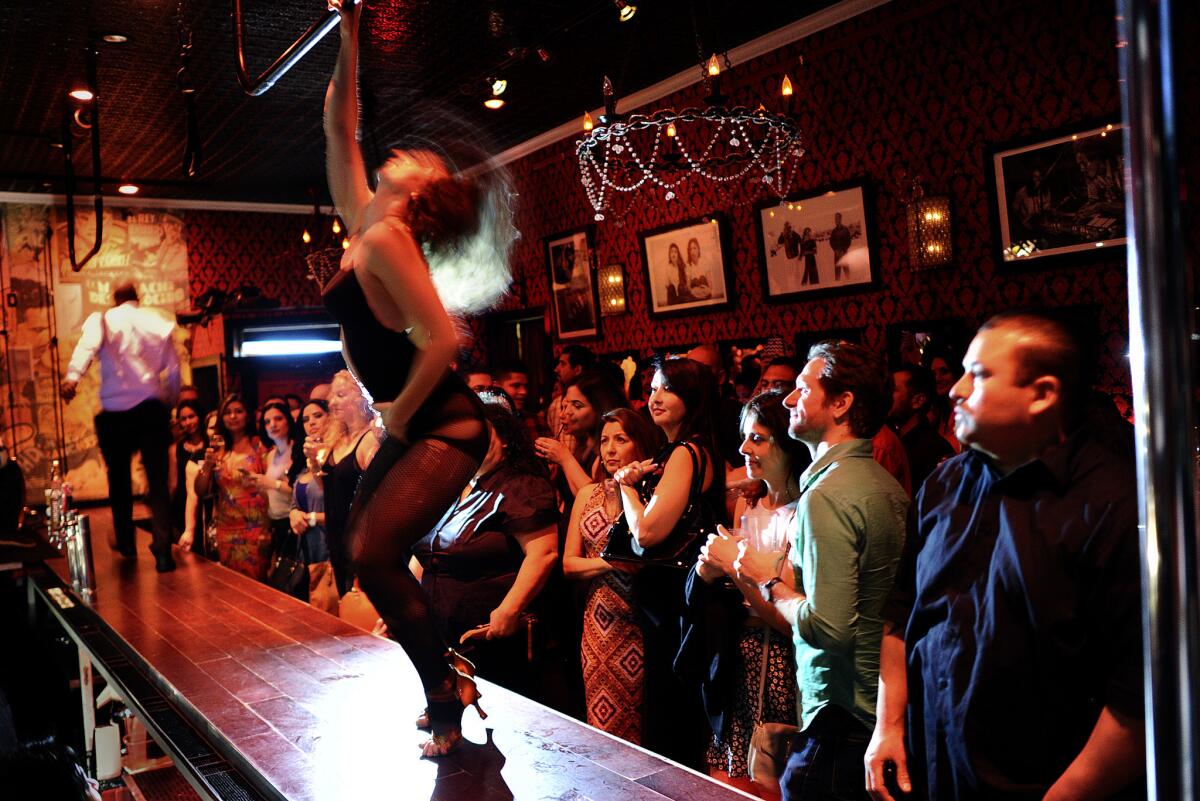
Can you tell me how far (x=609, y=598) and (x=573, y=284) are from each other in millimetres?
5786

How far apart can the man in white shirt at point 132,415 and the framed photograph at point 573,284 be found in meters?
3.67

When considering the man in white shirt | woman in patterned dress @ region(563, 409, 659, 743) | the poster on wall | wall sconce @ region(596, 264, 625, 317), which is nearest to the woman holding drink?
the man in white shirt

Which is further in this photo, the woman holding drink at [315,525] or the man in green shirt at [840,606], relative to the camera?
the woman holding drink at [315,525]

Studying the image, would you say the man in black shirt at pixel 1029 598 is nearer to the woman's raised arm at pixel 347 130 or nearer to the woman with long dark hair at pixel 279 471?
the woman's raised arm at pixel 347 130

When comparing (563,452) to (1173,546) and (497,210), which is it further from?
(1173,546)

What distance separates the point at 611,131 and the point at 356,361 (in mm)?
2844

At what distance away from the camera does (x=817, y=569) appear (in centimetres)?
188

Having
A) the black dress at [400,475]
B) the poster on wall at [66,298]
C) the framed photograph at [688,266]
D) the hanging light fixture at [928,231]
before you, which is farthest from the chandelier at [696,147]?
the poster on wall at [66,298]

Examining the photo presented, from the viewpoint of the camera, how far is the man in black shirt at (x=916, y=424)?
3.87 metres

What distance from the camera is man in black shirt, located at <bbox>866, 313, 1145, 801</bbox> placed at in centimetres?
130

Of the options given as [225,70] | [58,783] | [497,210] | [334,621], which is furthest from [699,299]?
[58,783]

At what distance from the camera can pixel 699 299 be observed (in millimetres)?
7238

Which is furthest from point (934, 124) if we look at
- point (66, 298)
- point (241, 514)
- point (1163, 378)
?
point (66, 298)

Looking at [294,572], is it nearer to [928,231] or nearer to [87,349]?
[87,349]
